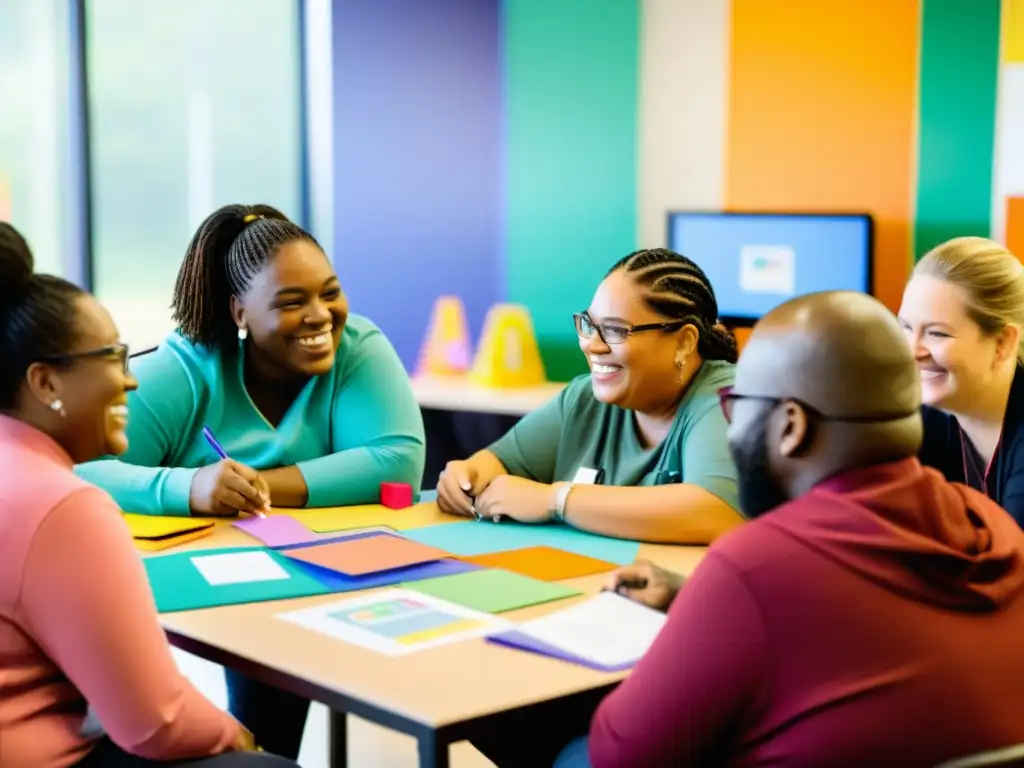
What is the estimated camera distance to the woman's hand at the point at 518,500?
8.38 ft

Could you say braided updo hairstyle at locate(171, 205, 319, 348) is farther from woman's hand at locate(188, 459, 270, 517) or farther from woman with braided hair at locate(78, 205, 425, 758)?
woman's hand at locate(188, 459, 270, 517)

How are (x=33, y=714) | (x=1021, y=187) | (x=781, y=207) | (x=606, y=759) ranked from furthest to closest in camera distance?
1. (x=781, y=207)
2. (x=1021, y=187)
3. (x=33, y=714)
4. (x=606, y=759)

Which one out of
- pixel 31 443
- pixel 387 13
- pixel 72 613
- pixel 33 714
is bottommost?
pixel 33 714

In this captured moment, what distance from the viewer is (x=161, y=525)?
248 centimetres

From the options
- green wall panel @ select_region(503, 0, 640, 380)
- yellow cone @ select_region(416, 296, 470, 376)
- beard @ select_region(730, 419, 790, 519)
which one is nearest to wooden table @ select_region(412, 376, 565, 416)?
yellow cone @ select_region(416, 296, 470, 376)

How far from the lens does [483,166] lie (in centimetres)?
544

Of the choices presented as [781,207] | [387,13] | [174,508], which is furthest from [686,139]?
[174,508]

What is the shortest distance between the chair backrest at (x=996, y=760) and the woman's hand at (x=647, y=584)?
711 millimetres

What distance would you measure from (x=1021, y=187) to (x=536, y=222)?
1786 millimetres

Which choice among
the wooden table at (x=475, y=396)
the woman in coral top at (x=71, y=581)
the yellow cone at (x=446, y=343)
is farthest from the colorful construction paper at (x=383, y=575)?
the yellow cone at (x=446, y=343)

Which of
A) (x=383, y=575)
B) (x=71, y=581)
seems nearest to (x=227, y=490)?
(x=383, y=575)

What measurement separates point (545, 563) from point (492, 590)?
0.19 meters

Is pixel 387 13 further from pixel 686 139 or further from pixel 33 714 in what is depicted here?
pixel 33 714

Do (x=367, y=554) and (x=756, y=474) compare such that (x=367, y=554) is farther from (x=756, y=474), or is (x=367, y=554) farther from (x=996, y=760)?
(x=996, y=760)
